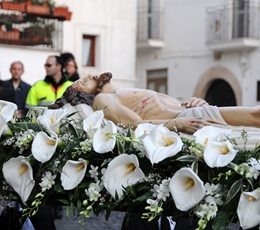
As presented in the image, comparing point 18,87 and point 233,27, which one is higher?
point 233,27

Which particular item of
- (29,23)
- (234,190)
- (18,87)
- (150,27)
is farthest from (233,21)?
(234,190)

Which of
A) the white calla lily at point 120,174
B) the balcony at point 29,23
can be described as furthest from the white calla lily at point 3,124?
the balcony at point 29,23

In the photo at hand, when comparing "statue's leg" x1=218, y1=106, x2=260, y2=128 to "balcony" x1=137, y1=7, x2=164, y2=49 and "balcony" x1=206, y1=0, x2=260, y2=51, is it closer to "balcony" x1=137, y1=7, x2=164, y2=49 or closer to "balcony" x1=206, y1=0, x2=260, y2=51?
"balcony" x1=206, y1=0, x2=260, y2=51

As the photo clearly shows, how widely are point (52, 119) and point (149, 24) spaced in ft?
81.4

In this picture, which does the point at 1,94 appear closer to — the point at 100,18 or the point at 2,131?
the point at 2,131

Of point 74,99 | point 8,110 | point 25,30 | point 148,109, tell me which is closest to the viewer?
point 8,110

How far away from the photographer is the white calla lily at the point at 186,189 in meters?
3.29

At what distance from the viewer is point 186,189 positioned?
3363 mm

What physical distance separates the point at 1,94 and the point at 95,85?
4.03 metres

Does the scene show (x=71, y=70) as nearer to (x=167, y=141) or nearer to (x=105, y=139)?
(x=105, y=139)

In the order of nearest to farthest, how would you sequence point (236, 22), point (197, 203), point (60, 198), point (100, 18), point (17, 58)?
point (197, 203) → point (60, 198) → point (17, 58) → point (100, 18) → point (236, 22)

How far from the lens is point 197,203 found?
3.32 meters

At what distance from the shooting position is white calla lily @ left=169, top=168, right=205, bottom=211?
129 inches

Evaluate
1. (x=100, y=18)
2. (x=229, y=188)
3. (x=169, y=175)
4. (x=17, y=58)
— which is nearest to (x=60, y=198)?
(x=169, y=175)
